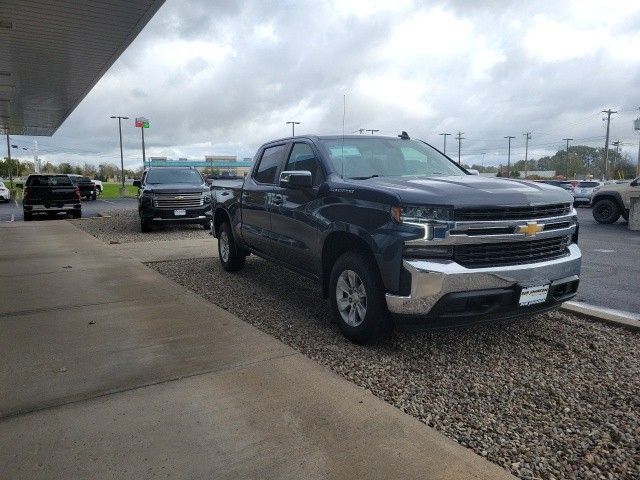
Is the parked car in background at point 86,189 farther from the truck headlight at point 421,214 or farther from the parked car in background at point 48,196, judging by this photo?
→ the truck headlight at point 421,214

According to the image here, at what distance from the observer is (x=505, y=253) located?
390cm

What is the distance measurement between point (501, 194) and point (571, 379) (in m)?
1.47

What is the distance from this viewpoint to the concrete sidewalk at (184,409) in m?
2.65

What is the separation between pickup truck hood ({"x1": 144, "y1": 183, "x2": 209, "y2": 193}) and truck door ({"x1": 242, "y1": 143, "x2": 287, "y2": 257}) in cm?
670

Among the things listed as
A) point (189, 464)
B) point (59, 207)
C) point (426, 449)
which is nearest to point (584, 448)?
point (426, 449)

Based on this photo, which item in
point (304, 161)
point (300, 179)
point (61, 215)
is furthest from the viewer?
point (61, 215)

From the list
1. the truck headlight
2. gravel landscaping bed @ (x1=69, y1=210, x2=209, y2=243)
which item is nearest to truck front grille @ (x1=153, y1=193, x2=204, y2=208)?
gravel landscaping bed @ (x1=69, y1=210, x2=209, y2=243)

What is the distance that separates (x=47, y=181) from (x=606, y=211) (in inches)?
750

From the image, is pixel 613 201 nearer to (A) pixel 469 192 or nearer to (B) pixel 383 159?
(B) pixel 383 159

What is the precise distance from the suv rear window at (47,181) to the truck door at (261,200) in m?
14.0

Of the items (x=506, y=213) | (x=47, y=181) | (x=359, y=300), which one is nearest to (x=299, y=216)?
(x=359, y=300)

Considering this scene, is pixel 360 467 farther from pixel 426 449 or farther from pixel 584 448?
pixel 584 448

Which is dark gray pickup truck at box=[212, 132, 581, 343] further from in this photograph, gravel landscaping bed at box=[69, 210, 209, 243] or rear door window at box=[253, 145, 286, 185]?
gravel landscaping bed at box=[69, 210, 209, 243]

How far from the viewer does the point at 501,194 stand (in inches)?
153
